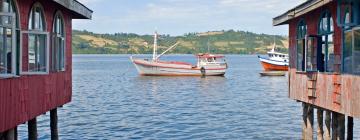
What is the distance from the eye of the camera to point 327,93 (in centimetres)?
1902

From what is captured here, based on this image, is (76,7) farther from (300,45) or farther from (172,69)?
(172,69)

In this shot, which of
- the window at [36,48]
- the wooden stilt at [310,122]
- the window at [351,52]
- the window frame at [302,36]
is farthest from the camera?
the wooden stilt at [310,122]

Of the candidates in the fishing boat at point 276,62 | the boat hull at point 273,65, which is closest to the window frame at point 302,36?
the fishing boat at point 276,62

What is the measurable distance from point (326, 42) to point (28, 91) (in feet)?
32.2

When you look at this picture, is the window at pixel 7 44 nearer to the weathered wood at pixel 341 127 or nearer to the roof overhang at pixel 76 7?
the roof overhang at pixel 76 7

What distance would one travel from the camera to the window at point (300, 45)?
2278 centimetres

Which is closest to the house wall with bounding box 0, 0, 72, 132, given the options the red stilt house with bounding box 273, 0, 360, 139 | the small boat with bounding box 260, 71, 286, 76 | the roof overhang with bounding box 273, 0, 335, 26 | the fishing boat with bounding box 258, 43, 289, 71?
the roof overhang with bounding box 273, 0, 335, 26

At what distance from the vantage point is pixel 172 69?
9075 cm

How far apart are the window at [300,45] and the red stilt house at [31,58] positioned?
28.0 feet

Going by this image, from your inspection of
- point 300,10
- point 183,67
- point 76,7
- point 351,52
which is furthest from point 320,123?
point 183,67

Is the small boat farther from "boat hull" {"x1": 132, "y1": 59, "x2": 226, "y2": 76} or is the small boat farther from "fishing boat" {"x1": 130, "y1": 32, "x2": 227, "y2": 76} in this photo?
"boat hull" {"x1": 132, "y1": 59, "x2": 226, "y2": 76}

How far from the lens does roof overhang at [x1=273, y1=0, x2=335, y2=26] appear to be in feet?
59.9

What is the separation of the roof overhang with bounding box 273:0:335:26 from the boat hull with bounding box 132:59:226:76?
211ft

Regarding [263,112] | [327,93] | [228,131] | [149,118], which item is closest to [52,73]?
[327,93]
